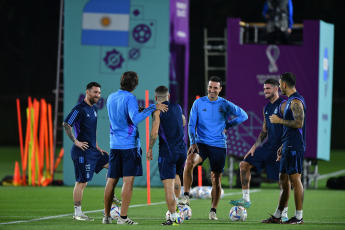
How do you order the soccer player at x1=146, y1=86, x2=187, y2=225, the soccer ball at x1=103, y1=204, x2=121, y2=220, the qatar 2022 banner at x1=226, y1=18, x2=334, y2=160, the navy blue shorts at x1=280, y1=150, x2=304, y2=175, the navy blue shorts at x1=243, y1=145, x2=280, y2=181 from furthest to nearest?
the qatar 2022 banner at x1=226, y1=18, x2=334, y2=160
the navy blue shorts at x1=243, y1=145, x2=280, y2=181
the soccer ball at x1=103, y1=204, x2=121, y2=220
the navy blue shorts at x1=280, y1=150, x2=304, y2=175
the soccer player at x1=146, y1=86, x2=187, y2=225

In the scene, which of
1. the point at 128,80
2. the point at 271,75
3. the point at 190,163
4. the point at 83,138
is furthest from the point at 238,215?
the point at 271,75

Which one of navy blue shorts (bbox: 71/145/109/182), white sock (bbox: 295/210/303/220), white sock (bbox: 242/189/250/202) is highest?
navy blue shorts (bbox: 71/145/109/182)

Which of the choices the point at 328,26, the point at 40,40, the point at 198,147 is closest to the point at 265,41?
the point at 328,26

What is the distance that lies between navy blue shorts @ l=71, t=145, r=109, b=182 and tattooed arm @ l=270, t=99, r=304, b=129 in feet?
8.60

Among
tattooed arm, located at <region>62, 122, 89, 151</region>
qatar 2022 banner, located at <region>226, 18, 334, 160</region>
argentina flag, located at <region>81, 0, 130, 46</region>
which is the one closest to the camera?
tattooed arm, located at <region>62, 122, 89, 151</region>

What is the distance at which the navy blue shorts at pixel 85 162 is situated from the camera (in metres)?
11.2

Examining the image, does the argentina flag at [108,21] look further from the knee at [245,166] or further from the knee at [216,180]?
the knee at [216,180]

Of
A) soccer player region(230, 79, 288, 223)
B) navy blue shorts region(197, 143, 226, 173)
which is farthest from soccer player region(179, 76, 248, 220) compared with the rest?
soccer player region(230, 79, 288, 223)

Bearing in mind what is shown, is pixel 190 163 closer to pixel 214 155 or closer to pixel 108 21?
pixel 214 155

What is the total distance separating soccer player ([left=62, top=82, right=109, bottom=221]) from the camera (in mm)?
11164

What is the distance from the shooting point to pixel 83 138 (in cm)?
1127

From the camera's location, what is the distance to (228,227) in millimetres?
10211

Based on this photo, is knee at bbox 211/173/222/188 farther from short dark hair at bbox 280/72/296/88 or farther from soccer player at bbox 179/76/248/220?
short dark hair at bbox 280/72/296/88

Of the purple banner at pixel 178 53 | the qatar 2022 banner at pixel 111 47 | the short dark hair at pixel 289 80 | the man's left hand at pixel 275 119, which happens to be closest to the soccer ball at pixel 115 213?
the man's left hand at pixel 275 119
